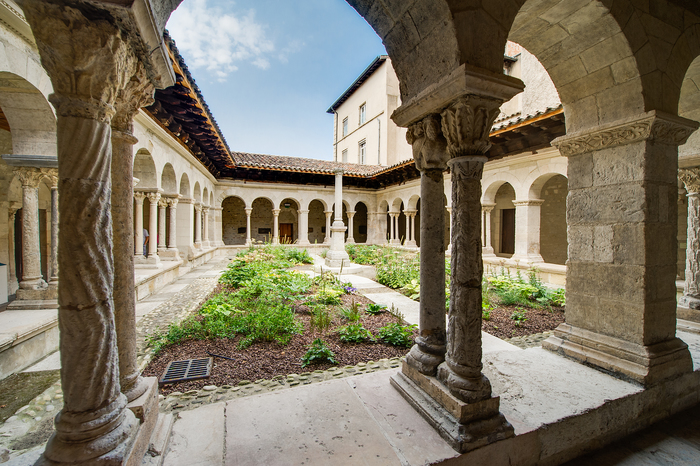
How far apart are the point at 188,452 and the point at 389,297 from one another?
467 cm

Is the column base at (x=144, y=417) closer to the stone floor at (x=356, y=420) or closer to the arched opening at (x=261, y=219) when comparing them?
the stone floor at (x=356, y=420)

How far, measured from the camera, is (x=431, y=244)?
2293mm

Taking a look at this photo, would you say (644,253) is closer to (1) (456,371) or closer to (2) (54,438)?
(1) (456,371)

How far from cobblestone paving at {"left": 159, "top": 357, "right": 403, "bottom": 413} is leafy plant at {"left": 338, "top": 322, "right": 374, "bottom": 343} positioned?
0.56 metres

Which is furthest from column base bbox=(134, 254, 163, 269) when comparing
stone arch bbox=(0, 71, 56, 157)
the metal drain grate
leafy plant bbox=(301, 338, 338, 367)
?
leafy plant bbox=(301, 338, 338, 367)

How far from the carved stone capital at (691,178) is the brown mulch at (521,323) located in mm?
2354

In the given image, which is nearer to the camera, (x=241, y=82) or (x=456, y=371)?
(x=456, y=371)

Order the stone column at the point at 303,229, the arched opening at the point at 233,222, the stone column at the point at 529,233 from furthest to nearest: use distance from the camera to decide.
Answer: the arched opening at the point at 233,222 < the stone column at the point at 303,229 < the stone column at the point at 529,233

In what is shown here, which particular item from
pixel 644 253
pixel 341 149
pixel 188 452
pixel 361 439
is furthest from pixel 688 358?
pixel 341 149

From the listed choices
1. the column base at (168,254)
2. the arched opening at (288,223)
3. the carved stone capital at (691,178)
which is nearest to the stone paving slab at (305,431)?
the carved stone capital at (691,178)

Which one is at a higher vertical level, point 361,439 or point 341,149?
point 341,149

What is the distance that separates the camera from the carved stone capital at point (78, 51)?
4.17 feet

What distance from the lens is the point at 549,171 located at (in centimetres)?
748

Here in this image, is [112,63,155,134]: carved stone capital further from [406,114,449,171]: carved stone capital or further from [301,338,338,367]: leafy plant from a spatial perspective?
[301,338,338,367]: leafy plant
